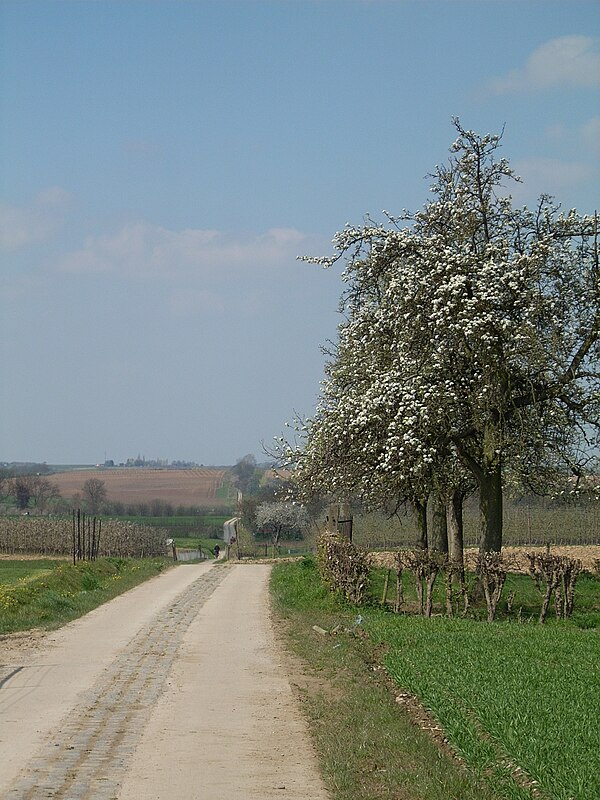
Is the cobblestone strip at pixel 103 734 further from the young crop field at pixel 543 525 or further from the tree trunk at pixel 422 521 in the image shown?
the young crop field at pixel 543 525

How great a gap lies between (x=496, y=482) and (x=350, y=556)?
355 cm

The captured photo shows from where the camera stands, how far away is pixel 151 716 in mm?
9281

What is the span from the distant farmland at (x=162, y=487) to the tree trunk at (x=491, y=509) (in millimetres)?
95184

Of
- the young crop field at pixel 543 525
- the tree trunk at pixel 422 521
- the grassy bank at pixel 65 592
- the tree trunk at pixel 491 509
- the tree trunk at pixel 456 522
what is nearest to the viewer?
the grassy bank at pixel 65 592

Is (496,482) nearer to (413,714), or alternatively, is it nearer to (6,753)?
(413,714)

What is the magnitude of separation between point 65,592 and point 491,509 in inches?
413

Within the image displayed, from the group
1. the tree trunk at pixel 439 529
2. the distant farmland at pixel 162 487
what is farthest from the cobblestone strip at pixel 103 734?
the distant farmland at pixel 162 487

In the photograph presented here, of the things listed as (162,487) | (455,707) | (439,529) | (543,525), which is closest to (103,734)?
(455,707)

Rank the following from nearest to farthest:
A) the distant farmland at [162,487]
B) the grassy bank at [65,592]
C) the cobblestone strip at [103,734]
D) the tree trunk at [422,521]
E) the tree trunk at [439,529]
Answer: the cobblestone strip at [103,734], the grassy bank at [65,592], the tree trunk at [422,521], the tree trunk at [439,529], the distant farmland at [162,487]

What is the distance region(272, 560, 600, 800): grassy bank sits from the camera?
690 cm

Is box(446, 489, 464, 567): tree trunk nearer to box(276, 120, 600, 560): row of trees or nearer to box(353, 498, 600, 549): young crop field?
box(276, 120, 600, 560): row of trees

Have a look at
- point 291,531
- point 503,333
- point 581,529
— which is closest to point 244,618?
point 503,333

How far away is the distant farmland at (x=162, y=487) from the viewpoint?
384ft

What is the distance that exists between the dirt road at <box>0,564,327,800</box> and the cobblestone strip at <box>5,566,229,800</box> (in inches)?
0.5
